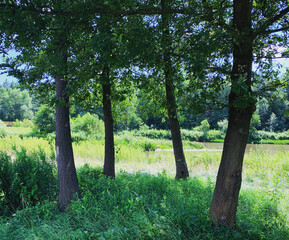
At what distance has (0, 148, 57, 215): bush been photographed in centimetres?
452

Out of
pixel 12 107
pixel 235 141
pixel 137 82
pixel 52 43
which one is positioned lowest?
pixel 235 141

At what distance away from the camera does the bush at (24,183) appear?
4.52 metres

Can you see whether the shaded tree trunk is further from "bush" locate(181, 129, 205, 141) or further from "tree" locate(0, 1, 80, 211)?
"bush" locate(181, 129, 205, 141)

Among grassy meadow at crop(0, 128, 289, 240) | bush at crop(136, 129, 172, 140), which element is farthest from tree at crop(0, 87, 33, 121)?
grassy meadow at crop(0, 128, 289, 240)

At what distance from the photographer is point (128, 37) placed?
3510mm

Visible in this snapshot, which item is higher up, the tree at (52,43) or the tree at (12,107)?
the tree at (12,107)

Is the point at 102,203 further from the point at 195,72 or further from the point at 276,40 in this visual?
the point at 276,40

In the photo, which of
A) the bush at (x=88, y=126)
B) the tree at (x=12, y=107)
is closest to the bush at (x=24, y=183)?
the bush at (x=88, y=126)

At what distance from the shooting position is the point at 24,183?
4844mm

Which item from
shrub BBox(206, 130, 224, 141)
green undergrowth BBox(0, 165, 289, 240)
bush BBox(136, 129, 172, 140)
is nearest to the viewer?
green undergrowth BBox(0, 165, 289, 240)

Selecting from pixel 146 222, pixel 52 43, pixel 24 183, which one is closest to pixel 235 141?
pixel 146 222

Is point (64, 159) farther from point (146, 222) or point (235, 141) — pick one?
point (235, 141)

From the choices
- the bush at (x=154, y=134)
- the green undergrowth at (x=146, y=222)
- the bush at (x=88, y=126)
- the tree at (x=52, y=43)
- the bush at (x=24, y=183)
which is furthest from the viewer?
the bush at (x=154, y=134)

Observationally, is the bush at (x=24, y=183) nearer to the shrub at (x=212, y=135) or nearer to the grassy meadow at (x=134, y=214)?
the grassy meadow at (x=134, y=214)
